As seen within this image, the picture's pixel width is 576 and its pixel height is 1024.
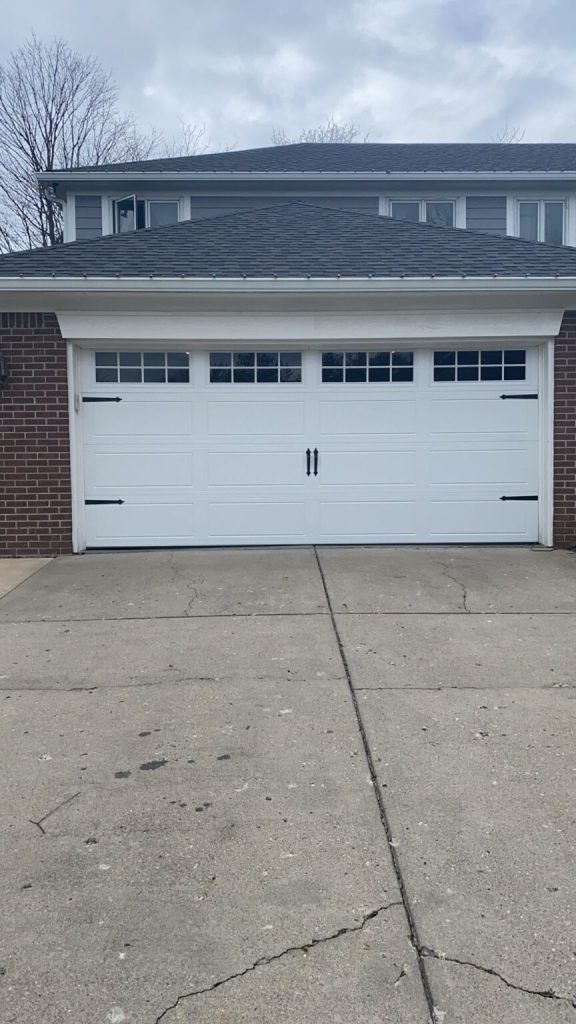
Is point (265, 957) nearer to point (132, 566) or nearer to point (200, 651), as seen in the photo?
point (200, 651)

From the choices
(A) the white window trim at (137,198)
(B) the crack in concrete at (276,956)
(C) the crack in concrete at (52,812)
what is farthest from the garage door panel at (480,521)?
(A) the white window trim at (137,198)

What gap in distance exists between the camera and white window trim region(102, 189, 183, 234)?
44.4 feet

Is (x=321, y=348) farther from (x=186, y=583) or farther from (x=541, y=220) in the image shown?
(x=541, y=220)

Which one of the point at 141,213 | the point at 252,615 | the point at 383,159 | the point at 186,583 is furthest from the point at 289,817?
the point at 383,159

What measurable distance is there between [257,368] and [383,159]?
8.28m

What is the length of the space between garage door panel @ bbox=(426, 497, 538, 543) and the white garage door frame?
233 millimetres

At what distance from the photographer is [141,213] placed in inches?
537

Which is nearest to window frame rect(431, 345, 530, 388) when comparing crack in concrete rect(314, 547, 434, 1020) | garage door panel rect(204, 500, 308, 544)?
garage door panel rect(204, 500, 308, 544)

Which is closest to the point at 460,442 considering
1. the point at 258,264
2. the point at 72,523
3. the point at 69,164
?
the point at 258,264

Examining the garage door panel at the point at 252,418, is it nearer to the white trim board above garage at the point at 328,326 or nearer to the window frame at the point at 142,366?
the window frame at the point at 142,366

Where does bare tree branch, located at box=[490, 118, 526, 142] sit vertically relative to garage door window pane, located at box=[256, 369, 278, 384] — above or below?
above

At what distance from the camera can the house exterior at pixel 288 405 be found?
308 inches

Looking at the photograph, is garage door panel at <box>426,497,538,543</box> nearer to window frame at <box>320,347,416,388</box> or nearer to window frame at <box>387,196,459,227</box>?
window frame at <box>320,347,416,388</box>

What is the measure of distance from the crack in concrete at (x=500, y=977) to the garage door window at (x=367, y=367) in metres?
6.67
